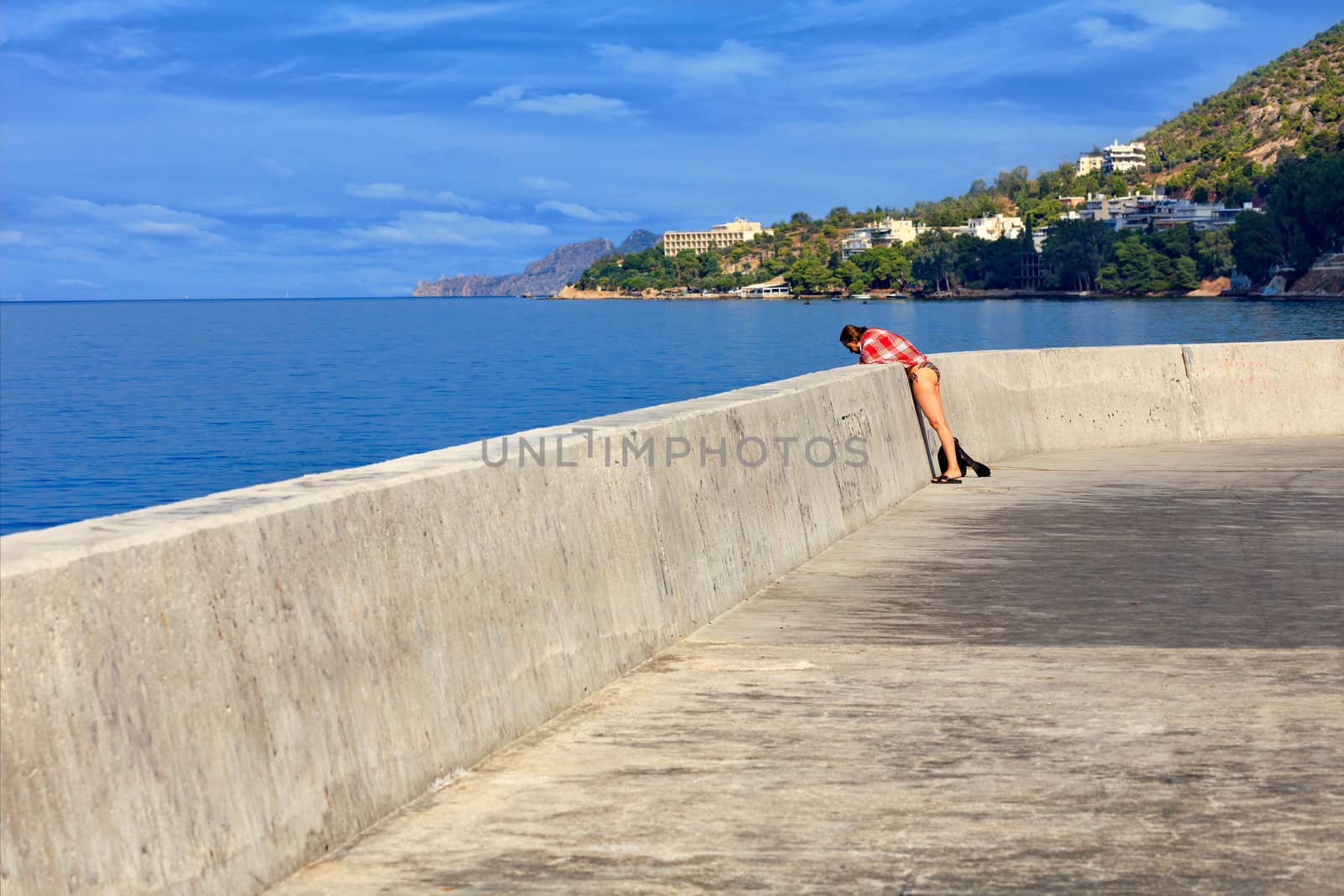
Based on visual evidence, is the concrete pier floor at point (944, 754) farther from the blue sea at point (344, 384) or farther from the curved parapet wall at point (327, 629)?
the blue sea at point (344, 384)

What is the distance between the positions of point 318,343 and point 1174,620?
16382 centimetres

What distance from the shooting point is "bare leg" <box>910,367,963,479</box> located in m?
14.4

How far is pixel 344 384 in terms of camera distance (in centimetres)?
9938

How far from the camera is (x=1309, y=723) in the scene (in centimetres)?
614

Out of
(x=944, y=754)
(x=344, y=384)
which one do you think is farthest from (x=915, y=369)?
(x=344, y=384)

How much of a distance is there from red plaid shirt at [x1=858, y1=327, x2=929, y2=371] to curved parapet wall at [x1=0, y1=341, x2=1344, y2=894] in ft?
15.8

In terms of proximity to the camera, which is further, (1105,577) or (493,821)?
(1105,577)

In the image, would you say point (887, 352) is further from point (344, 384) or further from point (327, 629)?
point (344, 384)

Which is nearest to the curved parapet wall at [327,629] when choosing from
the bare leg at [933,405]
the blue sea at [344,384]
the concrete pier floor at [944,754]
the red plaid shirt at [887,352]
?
the concrete pier floor at [944,754]

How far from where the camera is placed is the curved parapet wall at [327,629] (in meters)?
3.95

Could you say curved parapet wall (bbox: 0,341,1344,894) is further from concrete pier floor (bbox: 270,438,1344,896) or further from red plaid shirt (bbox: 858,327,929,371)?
red plaid shirt (bbox: 858,327,929,371)

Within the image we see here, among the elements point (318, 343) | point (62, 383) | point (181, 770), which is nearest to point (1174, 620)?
point (181, 770)

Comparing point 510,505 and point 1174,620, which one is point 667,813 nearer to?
point 510,505

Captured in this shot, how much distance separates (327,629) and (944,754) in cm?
219
